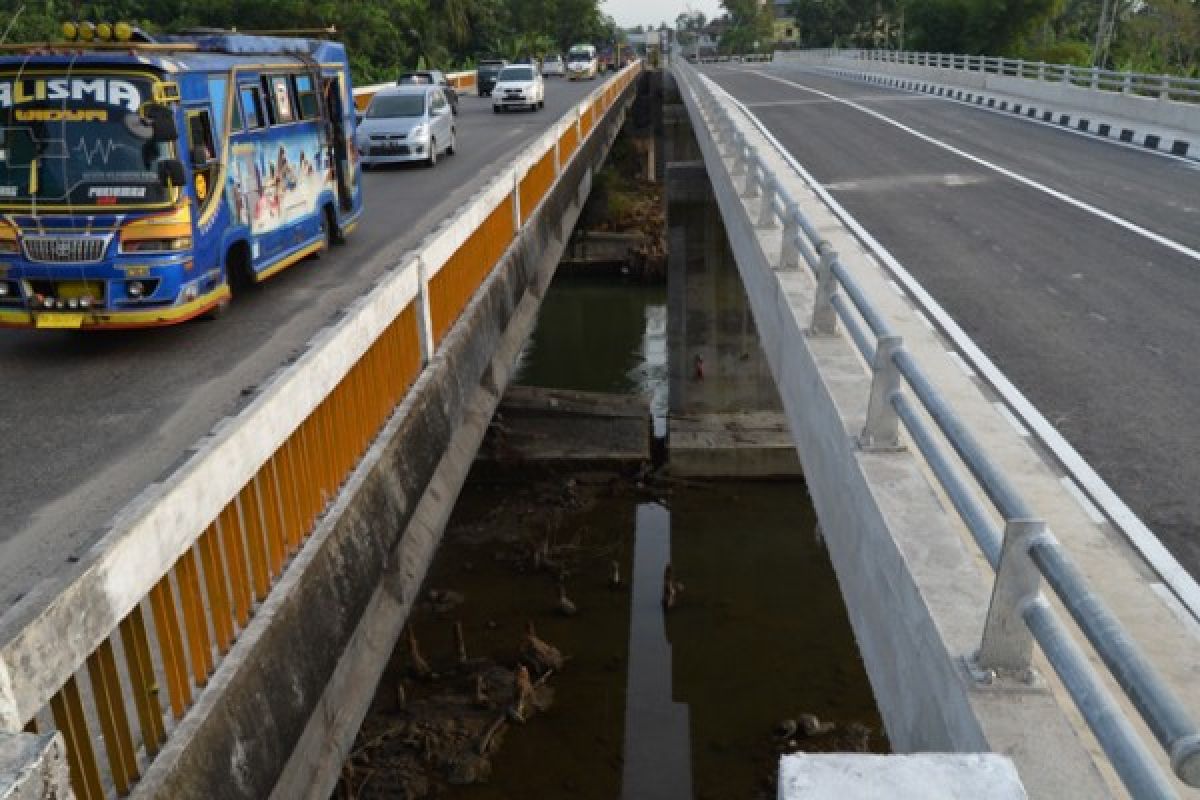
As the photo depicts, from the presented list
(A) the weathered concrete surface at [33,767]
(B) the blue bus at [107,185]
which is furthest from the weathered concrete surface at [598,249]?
(A) the weathered concrete surface at [33,767]

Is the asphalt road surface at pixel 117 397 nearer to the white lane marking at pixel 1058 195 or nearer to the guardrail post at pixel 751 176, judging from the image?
the guardrail post at pixel 751 176

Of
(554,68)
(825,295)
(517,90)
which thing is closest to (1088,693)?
(825,295)

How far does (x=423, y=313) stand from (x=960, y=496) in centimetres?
485

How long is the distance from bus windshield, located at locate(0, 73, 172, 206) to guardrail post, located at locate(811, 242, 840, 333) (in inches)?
217

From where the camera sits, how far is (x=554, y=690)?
47.4 ft

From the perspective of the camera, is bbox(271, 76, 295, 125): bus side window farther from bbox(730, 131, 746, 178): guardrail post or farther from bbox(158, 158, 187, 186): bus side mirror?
bbox(730, 131, 746, 178): guardrail post

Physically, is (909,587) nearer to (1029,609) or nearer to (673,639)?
(1029,609)

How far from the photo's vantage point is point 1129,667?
2.37m

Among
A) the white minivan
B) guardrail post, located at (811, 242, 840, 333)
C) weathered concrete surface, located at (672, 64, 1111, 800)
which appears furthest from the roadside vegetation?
weathered concrete surface, located at (672, 64, 1111, 800)

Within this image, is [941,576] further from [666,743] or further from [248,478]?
[666,743]

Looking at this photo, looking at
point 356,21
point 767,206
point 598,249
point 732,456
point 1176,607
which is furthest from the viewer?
point 598,249

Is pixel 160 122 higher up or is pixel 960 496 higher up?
pixel 160 122

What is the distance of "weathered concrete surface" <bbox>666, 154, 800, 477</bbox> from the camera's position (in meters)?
21.0

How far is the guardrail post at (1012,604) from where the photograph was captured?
2982mm
